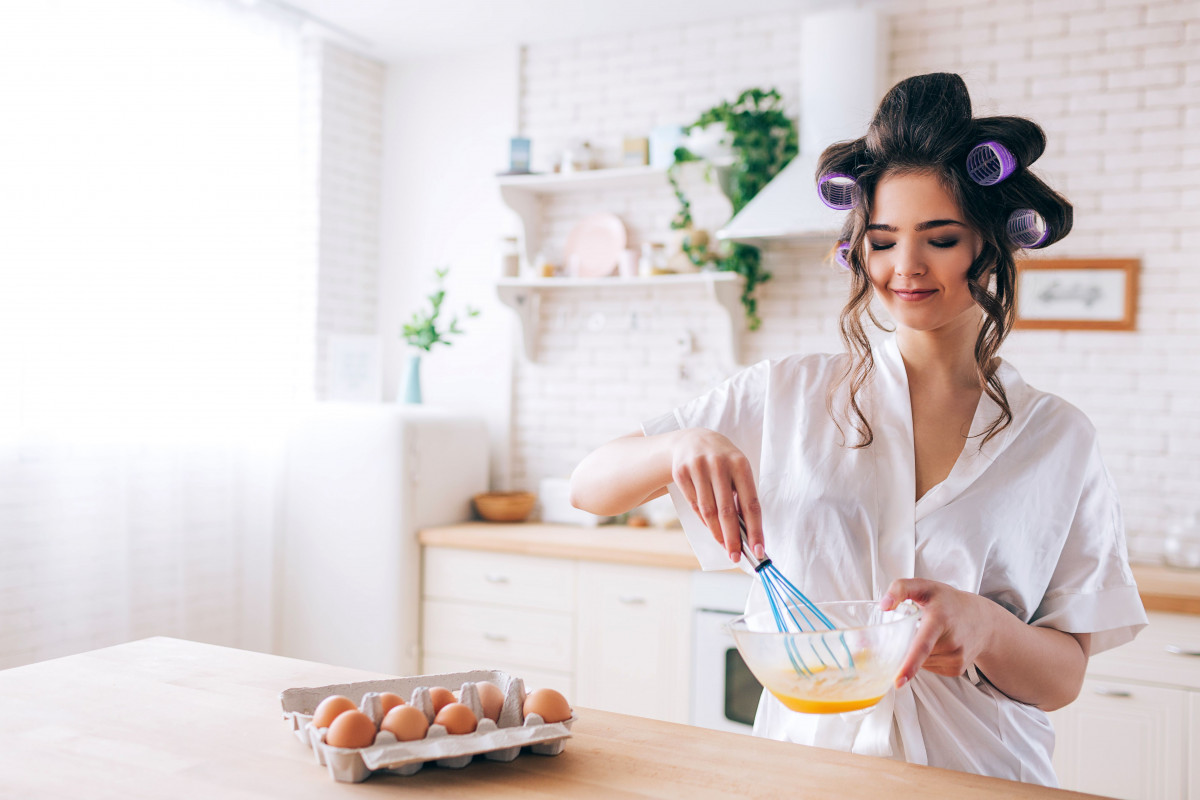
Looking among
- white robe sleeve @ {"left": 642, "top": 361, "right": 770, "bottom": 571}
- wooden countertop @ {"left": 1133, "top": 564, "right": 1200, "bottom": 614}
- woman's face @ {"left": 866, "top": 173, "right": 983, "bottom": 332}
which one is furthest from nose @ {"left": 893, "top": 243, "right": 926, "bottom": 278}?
wooden countertop @ {"left": 1133, "top": 564, "right": 1200, "bottom": 614}

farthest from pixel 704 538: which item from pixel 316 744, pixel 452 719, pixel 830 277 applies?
pixel 830 277

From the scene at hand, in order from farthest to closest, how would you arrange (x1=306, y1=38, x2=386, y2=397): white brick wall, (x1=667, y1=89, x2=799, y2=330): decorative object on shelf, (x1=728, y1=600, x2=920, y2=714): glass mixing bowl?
(x1=306, y1=38, x2=386, y2=397): white brick wall < (x1=667, y1=89, x2=799, y2=330): decorative object on shelf < (x1=728, y1=600, x2=920, y2=714): glass mixing bowl

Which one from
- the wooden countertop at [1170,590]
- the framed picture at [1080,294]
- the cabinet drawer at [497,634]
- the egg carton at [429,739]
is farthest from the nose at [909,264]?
the cabinet drawer at [497,634]

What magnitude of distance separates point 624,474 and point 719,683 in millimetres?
1739

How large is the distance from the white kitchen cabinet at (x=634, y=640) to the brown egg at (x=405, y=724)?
1959 mm

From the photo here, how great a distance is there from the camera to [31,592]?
2.77 meters

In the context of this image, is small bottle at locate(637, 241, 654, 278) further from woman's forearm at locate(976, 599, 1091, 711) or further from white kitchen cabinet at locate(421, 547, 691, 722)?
woman's forearm at locate(976, 599, 1091, 711)

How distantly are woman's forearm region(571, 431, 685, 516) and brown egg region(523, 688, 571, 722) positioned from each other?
29 centimetres

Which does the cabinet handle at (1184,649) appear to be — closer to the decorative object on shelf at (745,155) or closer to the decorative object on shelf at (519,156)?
the decorative object on shelf at (745,155)

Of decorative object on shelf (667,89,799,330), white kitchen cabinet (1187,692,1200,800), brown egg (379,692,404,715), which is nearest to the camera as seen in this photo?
brown egg (379,692,404,715)

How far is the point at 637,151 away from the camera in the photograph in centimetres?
358

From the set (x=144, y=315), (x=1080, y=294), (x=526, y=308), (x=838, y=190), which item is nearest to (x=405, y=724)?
(x=838, y=190)

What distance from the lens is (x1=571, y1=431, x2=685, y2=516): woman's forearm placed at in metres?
1.26

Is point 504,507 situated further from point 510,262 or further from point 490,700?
point 490,700
